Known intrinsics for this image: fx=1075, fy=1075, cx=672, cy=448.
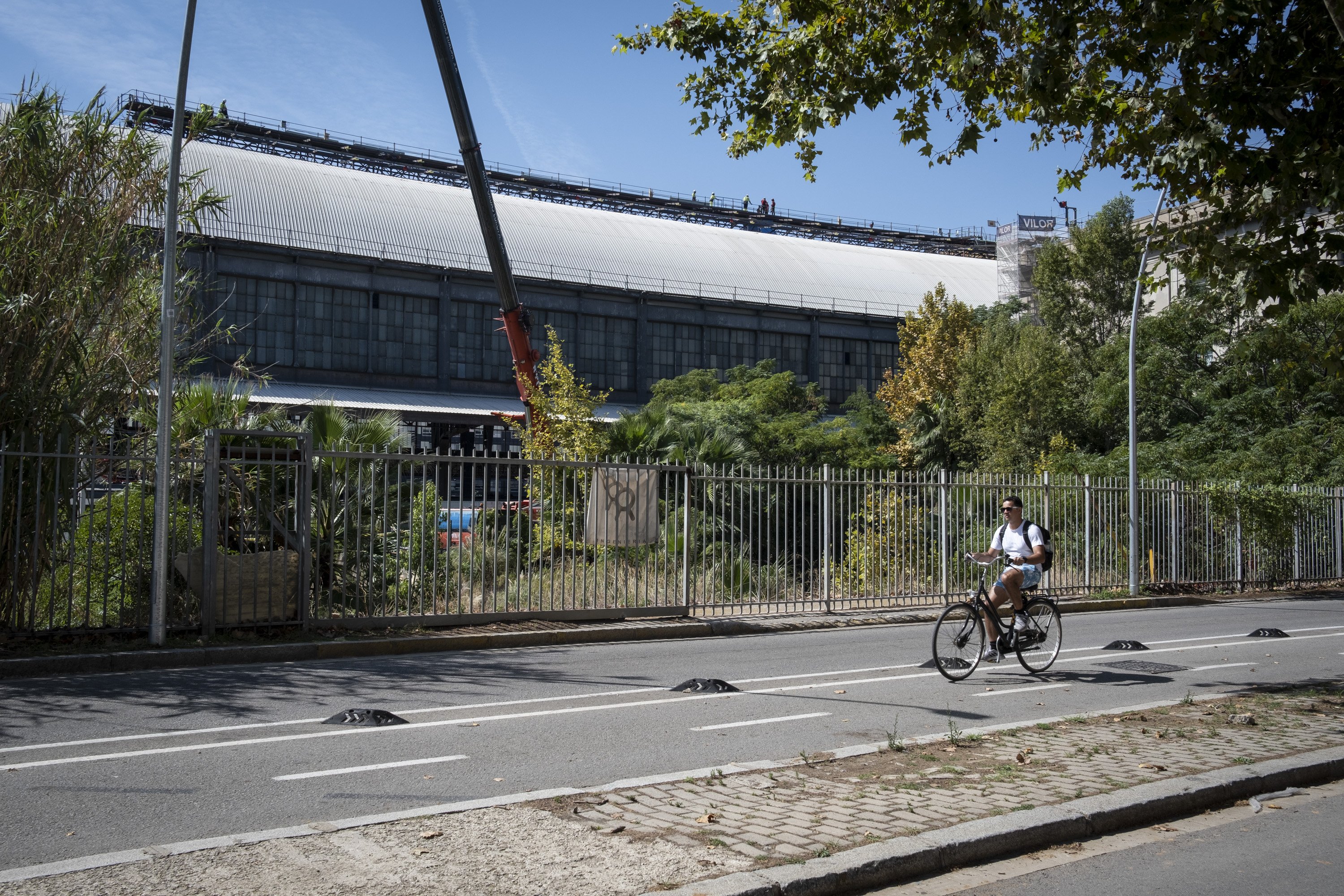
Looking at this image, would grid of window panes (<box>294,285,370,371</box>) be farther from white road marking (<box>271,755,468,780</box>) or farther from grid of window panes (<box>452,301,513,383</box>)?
white road marking (<box>271,755,468,780</box>)

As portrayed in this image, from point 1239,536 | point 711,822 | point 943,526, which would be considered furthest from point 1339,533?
point 711,822

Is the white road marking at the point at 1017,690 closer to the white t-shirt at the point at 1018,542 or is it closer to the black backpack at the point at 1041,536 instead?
the black backpack at the point at 1041,536

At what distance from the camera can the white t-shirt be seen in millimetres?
10523

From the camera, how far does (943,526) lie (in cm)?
1822

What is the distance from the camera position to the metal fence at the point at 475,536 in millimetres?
11609

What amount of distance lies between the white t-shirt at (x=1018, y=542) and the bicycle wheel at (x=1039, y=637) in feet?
1.71

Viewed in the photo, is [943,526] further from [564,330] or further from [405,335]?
[564,330]

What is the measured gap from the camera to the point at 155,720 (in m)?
7.95

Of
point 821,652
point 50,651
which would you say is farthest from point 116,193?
point 821,652

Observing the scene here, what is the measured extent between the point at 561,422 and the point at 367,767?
16.8 metres

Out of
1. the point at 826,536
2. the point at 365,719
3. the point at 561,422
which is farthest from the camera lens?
the point at 561,422

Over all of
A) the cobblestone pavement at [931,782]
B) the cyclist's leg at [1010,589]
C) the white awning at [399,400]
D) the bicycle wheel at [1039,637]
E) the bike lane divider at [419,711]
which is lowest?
the bike lane divider at [419,711]

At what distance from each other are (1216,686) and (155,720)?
9.06 meters

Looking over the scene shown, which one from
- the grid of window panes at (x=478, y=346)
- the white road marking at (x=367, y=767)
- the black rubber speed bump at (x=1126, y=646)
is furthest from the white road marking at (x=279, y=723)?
the grid of window panes at (x=478, y=346)
